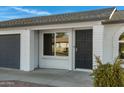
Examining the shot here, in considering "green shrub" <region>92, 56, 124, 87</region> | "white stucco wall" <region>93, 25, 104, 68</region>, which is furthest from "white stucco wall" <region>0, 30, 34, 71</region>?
"green shrub" <region>92, 56, 124, 87</region>

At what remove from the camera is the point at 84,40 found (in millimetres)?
11570

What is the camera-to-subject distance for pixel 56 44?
505 inches

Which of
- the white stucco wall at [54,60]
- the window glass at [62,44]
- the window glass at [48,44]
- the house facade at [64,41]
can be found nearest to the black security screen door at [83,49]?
the house facade at [64,41]

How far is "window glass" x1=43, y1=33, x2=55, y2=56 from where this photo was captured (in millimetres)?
13016

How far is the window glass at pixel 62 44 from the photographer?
40.5 feet

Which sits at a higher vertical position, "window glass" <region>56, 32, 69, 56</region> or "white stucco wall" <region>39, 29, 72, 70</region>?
"window glass" <region>56, 32, 69, 56</region>

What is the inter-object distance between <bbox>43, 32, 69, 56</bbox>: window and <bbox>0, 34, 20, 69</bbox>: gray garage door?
6.22 feet

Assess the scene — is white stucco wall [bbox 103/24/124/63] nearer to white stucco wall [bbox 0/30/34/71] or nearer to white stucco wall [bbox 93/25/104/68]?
white stucco wall [bbox 93/25/104/68]

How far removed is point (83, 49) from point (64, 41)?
1.48 m

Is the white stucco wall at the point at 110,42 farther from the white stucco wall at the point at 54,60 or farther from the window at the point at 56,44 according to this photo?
the window at the point at 56,44
